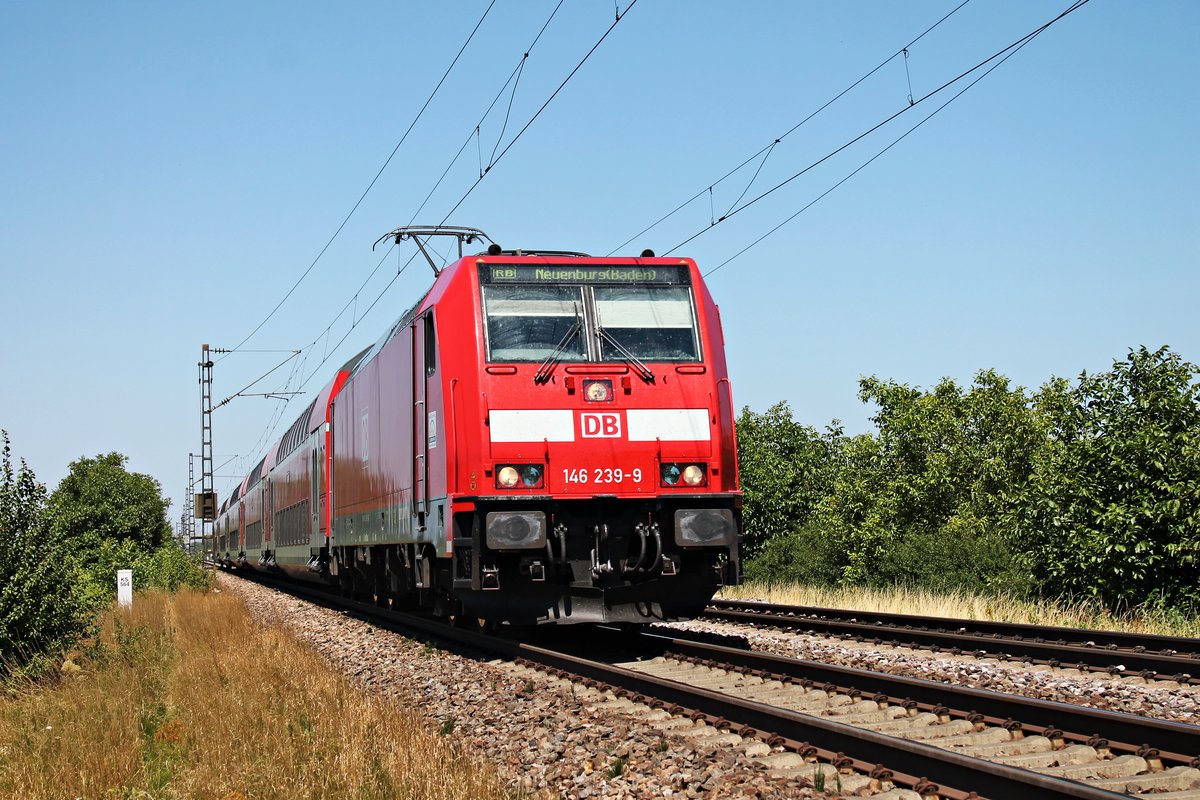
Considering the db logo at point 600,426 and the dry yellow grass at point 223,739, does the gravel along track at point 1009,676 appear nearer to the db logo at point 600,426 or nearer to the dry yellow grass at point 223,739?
the db logo at point 600,426

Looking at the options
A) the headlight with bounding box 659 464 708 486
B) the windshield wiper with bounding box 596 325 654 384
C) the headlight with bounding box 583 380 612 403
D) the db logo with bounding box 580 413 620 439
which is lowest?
the headlight with bounding box 659 464 708 486

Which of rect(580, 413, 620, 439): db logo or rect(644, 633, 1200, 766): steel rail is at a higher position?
rect(580, 413, 620, 439): db logo

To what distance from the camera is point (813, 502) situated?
42.8m

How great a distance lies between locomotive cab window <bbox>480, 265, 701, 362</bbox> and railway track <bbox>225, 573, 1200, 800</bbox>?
122 inches

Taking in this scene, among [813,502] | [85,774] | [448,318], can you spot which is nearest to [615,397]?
[448,318]

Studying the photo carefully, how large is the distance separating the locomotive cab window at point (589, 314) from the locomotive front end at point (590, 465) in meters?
0.02

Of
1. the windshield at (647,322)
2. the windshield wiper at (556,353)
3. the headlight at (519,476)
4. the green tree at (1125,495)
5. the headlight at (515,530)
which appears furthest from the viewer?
the green tree at (1125,495)

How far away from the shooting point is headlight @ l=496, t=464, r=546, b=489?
1123cm

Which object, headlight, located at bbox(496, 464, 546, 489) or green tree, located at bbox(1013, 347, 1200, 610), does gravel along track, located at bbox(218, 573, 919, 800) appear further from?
green tree, located at bbox(1013, 347, 1200, 610)

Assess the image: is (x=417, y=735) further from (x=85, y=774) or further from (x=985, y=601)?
(x=985, y=601)

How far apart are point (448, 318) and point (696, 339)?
2508 millimetres

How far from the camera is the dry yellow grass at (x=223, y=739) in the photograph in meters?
6.52

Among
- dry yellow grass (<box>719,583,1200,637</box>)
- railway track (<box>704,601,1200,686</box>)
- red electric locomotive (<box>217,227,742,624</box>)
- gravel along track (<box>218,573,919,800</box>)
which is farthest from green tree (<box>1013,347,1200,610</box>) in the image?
gravel along track (<box>218,573,919,800</box>)

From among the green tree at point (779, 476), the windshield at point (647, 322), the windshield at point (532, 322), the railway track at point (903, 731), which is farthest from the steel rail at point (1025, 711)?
the green tree at point (779, 476)
